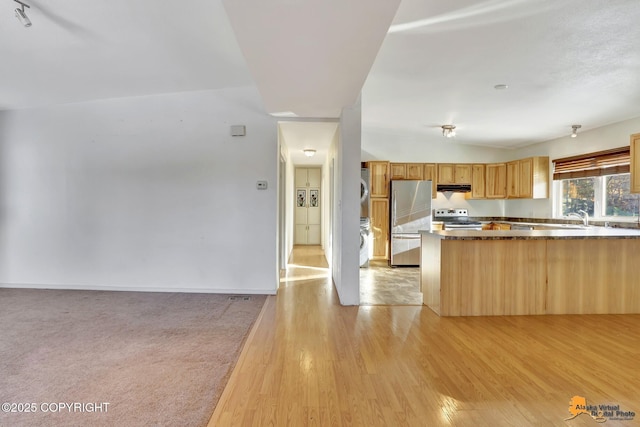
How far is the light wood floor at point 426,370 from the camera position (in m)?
1.79

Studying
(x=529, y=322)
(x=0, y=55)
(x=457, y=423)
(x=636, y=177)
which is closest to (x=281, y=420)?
(x=457, y=423)

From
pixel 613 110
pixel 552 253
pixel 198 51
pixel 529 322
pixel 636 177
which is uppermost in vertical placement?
pixel 198 51

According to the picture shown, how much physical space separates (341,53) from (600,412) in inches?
107

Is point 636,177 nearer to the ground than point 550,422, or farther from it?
farther from it

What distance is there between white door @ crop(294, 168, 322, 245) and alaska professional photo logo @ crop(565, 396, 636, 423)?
7924 millimetres

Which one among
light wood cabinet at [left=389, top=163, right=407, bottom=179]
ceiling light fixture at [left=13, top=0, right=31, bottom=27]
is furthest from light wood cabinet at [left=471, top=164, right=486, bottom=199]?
ceiling light fixture at [left=13, top=0, right=31, bottom=27]

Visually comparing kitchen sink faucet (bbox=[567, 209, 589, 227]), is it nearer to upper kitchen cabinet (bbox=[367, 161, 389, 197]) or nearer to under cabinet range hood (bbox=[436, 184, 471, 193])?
under cabinet range hood (bbox=[436, 184, 471, 193])

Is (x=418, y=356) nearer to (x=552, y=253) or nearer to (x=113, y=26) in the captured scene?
(x=552, y=253)

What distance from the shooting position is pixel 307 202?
9.61 metres

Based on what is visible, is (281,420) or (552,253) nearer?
(281,420)

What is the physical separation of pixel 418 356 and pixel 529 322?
5.09 ft

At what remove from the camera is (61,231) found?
4508 mm

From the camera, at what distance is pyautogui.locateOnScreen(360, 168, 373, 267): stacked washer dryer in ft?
20.1

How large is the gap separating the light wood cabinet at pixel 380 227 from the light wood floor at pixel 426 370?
3082mm
